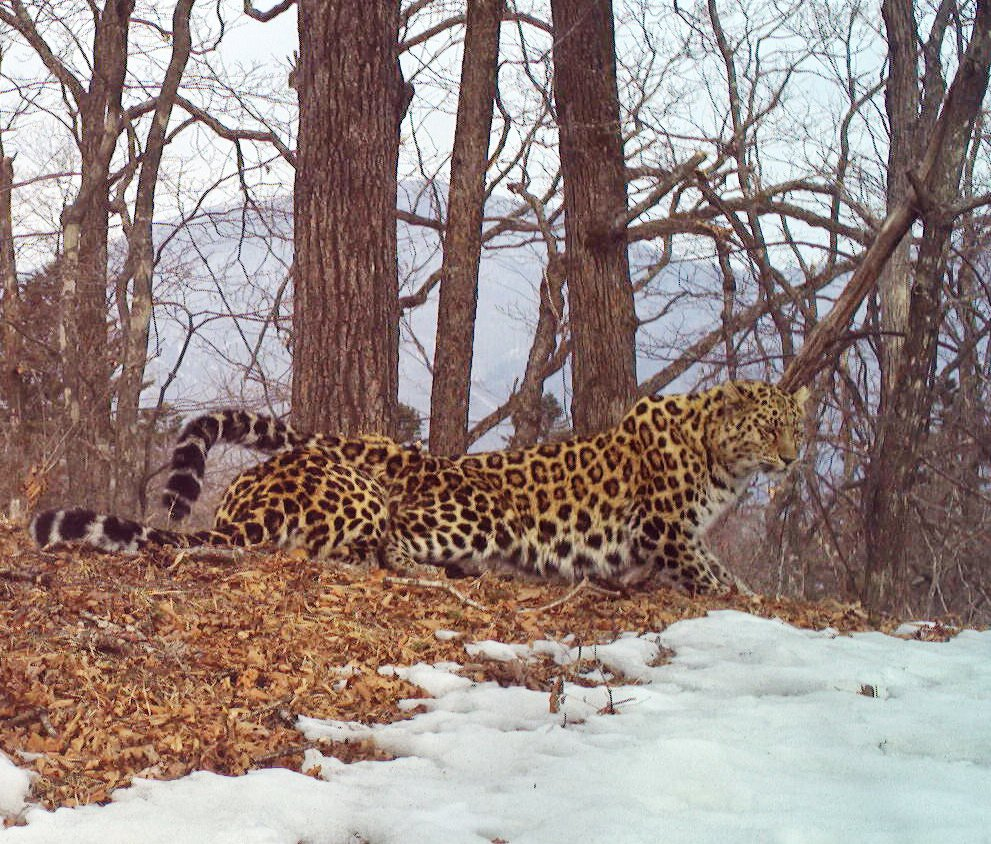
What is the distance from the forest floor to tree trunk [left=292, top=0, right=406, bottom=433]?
1960 mm

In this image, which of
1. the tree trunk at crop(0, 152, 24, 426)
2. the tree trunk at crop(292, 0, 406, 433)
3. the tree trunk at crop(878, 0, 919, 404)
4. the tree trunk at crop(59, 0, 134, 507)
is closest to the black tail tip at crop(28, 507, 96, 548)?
the tree trunk at crop(292, 0, 406, 433)

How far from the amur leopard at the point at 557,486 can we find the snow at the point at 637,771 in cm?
199

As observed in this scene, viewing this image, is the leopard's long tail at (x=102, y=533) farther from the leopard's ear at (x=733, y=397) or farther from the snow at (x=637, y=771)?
the leopard's ear at (x=733, y=397)

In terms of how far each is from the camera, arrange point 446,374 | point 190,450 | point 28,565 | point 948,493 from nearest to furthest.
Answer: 1. point 28,565
2. point 190,450
3. point 446,374
4. point 948,493

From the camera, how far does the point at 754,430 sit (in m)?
7.36

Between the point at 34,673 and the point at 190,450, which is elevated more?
the point at 190,450

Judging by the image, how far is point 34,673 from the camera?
13.3 ft

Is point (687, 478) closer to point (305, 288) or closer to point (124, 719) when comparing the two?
point (305, 288)

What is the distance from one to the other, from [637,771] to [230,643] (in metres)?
1.99

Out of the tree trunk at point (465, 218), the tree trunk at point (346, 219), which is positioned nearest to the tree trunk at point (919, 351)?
the tree trunk at point (346, 219)

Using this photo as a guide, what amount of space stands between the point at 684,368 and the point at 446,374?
5.36 metres

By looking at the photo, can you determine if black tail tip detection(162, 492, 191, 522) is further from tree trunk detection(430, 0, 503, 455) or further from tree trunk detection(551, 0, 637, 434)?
tree trunk detection(430, 0, 503, 455)

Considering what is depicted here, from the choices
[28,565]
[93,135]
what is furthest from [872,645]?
[93,135]

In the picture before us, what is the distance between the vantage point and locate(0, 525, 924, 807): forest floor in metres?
3.65
